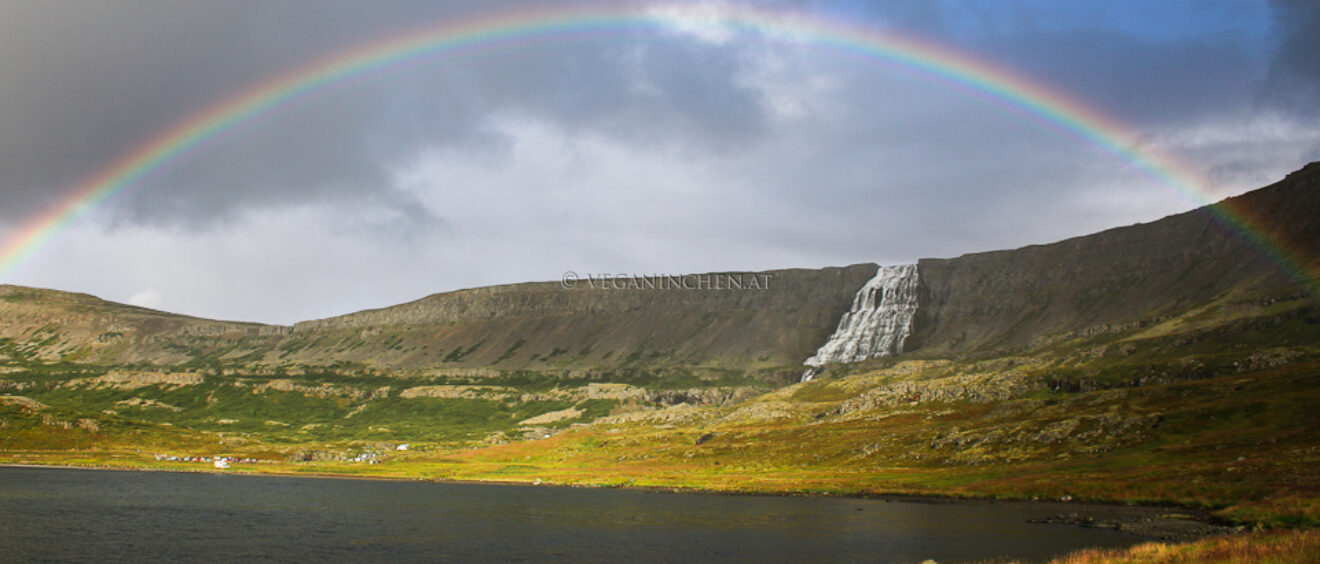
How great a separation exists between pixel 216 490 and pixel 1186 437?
147518 mm

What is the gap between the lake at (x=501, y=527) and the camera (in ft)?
216

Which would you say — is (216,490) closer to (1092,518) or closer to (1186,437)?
(1092,518)

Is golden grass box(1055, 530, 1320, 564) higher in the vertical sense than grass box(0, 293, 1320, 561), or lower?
higher

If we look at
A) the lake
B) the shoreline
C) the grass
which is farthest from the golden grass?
the shoreline

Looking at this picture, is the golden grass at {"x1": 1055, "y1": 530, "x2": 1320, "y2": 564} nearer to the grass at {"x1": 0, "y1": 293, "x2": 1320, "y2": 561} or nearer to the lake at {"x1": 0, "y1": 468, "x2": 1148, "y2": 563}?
the grass at {"x1": 0, "y1": 293, "x2": 1320, "y2": 561}

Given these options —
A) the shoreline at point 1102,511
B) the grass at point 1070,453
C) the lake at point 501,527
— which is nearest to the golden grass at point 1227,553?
the grass at point 1070,453

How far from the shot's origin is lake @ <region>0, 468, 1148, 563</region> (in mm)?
65688

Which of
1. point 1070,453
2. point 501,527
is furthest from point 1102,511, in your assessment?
point 501,527

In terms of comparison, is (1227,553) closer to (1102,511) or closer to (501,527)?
(1102,511)

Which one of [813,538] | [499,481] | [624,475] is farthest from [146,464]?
[813,538]

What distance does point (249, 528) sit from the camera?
82.0 meters

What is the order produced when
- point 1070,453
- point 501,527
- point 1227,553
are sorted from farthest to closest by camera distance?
point 1070,453 → point 501,527 → point 1227,553

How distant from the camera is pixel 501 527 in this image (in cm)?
8525

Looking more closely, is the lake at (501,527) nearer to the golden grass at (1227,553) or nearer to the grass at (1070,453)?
the grass at (1070,453)
